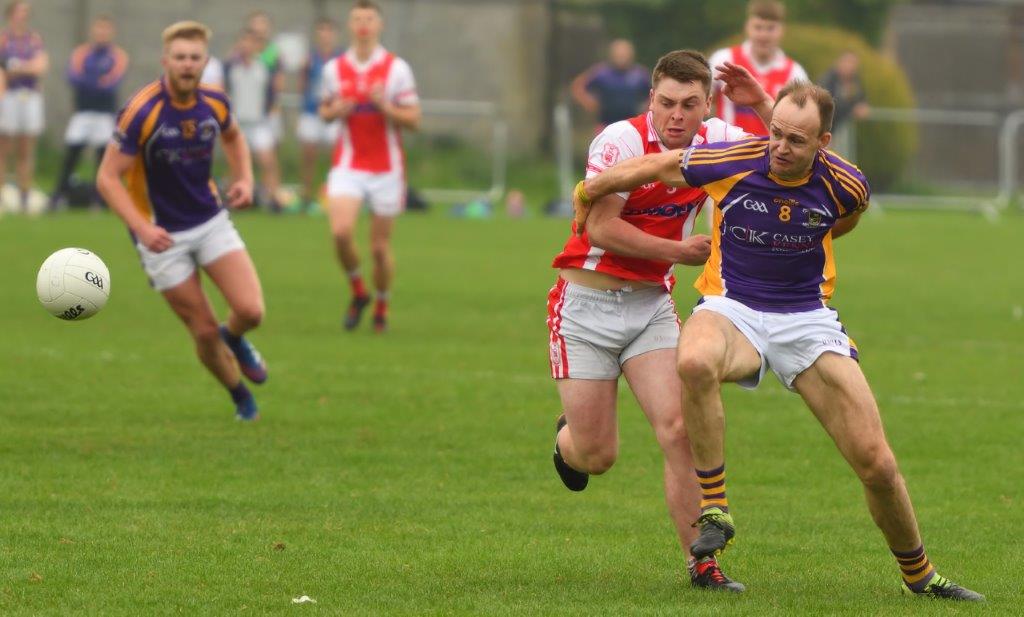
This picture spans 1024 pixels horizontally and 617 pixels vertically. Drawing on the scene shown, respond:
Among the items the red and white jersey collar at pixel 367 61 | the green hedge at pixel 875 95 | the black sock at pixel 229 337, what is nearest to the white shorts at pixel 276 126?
the green hedge at pixel 875 95

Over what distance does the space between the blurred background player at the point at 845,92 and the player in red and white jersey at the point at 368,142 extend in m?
12.3

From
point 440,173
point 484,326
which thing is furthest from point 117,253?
point 440,173

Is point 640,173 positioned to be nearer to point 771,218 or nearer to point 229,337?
point 771,218

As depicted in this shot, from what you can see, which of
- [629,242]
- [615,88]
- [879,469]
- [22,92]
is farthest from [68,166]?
[879,469]

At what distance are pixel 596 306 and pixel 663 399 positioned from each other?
1.89 ft

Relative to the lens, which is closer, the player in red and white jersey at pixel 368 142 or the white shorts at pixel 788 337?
the white shorts at pixel 788 337

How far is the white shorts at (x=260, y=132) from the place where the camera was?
25562 mm

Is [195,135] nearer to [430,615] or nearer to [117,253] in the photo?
[430,615]

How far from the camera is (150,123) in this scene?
31.9ft

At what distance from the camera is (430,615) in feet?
20.1

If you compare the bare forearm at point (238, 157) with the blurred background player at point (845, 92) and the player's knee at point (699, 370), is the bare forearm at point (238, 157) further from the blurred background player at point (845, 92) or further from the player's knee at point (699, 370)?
the blurred background player at point (845, 92)

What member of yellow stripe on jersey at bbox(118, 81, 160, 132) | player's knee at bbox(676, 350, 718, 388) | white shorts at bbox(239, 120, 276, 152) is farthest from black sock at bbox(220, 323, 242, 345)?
white shorts at bbox(239, 120, 276, 152)

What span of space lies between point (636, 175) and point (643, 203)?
0.48 metres

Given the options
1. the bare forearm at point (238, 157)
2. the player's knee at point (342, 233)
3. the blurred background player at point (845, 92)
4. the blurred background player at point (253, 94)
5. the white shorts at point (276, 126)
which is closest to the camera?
the bare forearm at point (238, 157)
